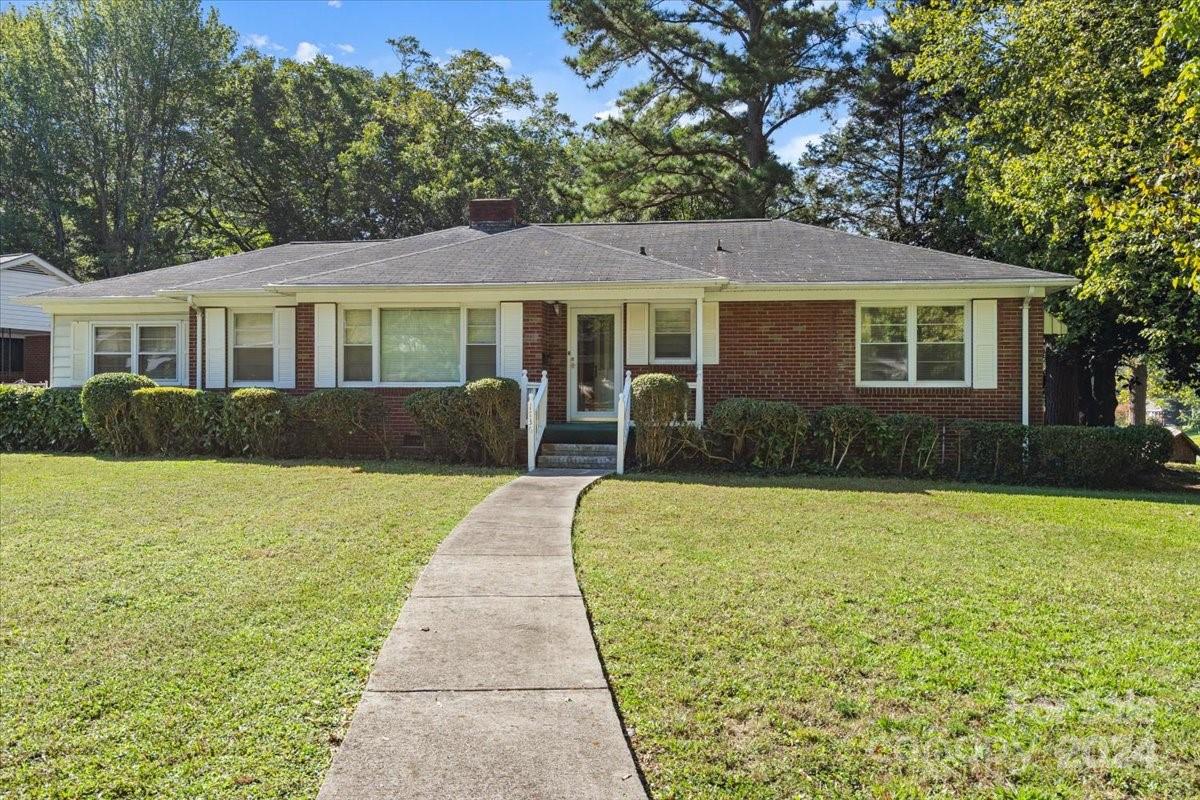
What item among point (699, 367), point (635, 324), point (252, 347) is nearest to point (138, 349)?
point (252, 347)

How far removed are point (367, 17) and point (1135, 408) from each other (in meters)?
29.6

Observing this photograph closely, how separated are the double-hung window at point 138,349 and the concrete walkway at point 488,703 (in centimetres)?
1238

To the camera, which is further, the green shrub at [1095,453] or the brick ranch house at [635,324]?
the brick ranch house at [635,324]

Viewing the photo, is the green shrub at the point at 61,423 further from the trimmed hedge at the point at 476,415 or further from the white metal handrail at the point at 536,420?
the white metal handrail at the point at 536,420

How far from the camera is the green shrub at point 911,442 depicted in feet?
37.3

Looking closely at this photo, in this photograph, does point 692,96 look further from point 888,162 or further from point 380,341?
point 380,341

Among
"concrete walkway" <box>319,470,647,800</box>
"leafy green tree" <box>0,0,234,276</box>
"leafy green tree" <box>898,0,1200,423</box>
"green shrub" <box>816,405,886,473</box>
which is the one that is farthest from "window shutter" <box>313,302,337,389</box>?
"leafy green tree" <box>0,0,234,276</box>

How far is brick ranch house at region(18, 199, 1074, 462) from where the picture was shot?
12.4m

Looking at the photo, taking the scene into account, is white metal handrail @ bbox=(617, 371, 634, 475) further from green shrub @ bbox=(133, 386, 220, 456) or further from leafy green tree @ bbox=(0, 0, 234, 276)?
leafy green tree @ bbox=(0, 0, 234, 276)

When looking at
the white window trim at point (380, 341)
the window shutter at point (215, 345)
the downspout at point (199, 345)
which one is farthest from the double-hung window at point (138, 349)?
the white window trim at point (380, 341)

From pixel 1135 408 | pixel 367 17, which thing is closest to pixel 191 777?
pixel 367 17

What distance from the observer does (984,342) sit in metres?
12.4

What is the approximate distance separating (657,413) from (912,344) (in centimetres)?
490

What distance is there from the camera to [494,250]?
47.2 feet
